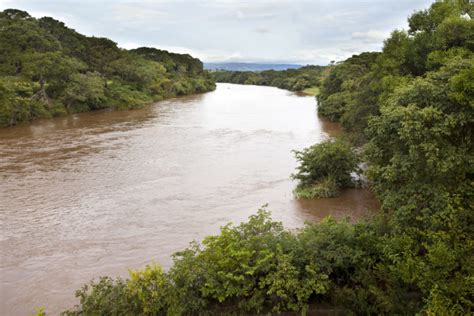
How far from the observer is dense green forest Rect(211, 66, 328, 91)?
73750 millimetres

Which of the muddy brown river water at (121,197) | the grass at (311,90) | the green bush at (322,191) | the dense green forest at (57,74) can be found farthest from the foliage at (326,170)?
the grass at (311,90)

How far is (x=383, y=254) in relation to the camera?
702cm

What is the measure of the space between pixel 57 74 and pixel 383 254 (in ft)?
110

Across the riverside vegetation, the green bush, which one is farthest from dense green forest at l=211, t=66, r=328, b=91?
the riverside vegetation

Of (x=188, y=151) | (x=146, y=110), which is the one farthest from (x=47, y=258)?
(x=146, y=110)

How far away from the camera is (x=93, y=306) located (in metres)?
6.56

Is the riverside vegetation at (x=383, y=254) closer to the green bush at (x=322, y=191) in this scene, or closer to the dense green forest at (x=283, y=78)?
the green bush at (x=322, y=191)

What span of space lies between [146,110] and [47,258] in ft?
103

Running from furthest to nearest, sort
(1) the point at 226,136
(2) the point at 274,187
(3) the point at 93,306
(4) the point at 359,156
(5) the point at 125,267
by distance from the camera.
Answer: (1) the point at 226,136
(2) the point at 274,187
(4) the point at 359,156
(5) the point at 125,267
(3) the point at 93,306

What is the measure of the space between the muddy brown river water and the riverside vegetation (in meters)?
2.83

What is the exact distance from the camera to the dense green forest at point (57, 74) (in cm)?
3054

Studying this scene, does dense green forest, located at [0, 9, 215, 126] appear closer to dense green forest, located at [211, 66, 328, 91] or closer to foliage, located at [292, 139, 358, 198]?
foliage, located at [292, 139, 358, 198]

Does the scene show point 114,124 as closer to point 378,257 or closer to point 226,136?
point 226,136

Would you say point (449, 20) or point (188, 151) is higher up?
point (449, 20)
